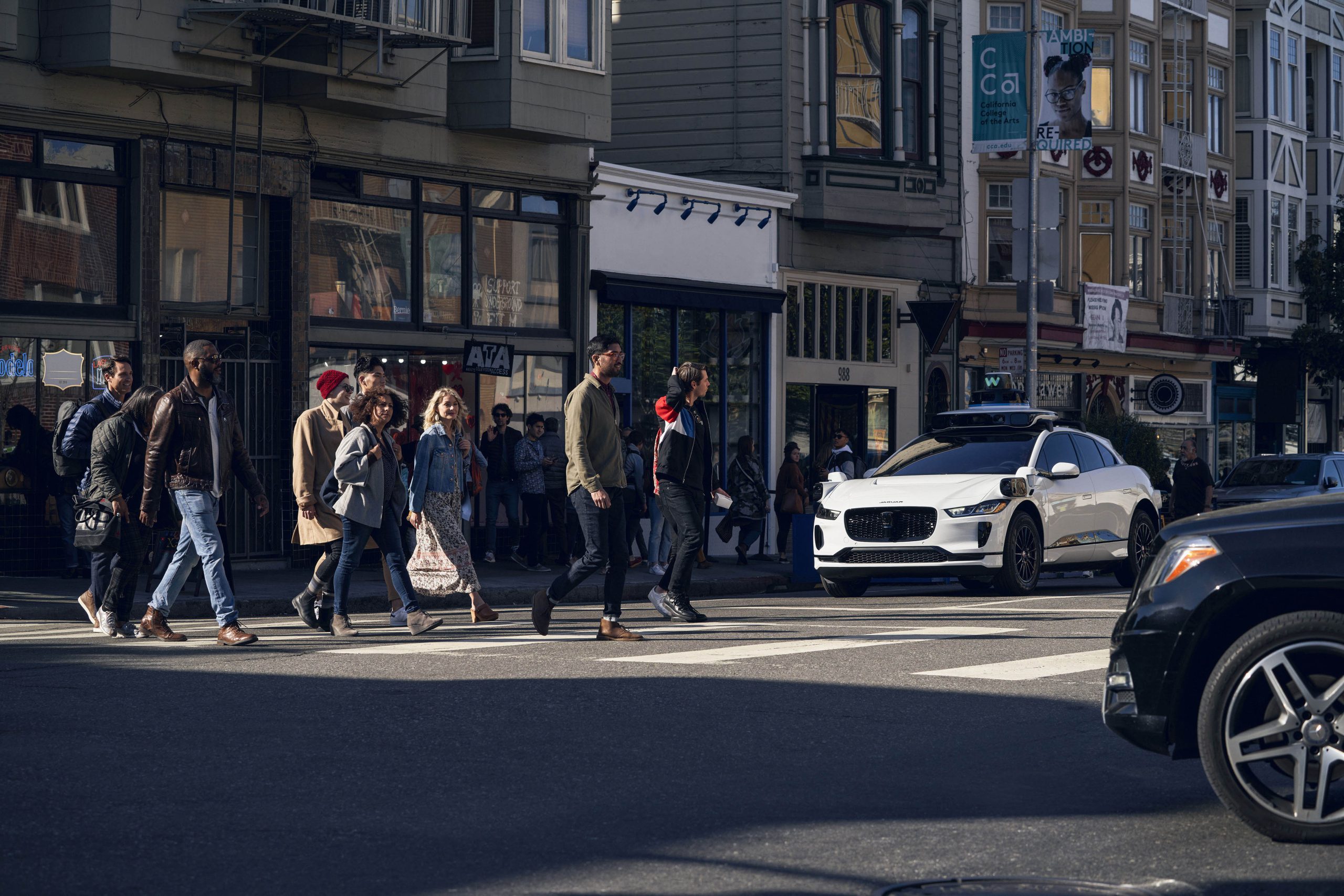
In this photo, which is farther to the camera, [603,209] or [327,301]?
[603,209]

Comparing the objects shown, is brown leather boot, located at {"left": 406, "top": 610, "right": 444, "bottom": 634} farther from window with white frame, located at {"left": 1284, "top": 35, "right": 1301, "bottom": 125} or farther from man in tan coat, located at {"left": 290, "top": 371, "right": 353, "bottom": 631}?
window with white frame, located at {"left": 1284, "top": 35, "right": 1301, "bottom": 125}

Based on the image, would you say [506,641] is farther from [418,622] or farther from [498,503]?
[498,503]

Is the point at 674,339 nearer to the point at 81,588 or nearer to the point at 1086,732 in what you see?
the point at 81,588

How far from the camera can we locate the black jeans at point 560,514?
72.2 feet

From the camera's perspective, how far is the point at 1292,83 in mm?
47812

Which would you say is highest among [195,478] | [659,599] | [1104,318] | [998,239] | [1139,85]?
[1139,85]

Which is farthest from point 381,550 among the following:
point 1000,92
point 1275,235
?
point 1275,235

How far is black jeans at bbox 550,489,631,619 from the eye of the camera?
41.5 ft

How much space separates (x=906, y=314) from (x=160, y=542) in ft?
61.2

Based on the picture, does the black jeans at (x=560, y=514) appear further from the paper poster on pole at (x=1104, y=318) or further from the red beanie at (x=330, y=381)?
the paper poster on pole at (x=1104, y=318)

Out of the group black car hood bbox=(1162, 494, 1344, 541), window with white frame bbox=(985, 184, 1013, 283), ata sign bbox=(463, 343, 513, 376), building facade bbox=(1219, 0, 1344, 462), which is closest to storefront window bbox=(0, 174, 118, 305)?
ata sign bbox=(463, 343, 513, 376)

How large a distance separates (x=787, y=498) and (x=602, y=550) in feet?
40.6

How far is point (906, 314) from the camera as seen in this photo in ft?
105

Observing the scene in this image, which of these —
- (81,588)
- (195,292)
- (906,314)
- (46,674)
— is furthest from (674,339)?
(46,674)
